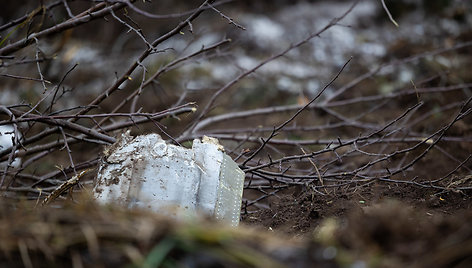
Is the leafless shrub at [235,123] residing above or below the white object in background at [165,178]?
above

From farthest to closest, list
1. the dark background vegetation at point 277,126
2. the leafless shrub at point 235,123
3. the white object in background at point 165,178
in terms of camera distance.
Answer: the leafless shrub at point 235,123
the white object in background at point 165,178
the dark background vegetation at point 277,126

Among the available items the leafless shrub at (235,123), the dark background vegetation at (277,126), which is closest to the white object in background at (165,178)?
the dark background vegetation at (277,126)

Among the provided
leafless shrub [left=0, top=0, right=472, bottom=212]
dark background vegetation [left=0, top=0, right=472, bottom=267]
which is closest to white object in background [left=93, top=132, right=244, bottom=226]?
dark background vegetation [left=0, top=0, right=472, bottom=267]

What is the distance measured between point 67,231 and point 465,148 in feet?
10.6

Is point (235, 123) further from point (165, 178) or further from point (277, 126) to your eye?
point (165, 178)

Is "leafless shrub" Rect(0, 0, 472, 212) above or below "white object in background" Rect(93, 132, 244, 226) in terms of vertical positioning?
above

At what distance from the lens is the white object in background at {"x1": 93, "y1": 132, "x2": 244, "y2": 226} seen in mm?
1813

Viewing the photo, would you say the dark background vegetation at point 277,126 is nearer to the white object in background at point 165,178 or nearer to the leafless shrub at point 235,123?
the leafless shrub at point 235,123

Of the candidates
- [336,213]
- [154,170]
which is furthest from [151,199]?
[336,213]

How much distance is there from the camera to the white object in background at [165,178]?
5.95ft

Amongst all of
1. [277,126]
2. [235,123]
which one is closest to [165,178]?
[277,126]

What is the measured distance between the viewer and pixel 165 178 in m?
1.84

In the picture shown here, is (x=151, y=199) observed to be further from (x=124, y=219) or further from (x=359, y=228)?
(x=359, y=228)

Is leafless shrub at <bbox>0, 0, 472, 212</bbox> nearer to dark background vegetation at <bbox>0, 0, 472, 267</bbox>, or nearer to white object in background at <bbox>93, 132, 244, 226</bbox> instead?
dark background vegetation at <bbox>0, 0, 472, 267</bbox>
